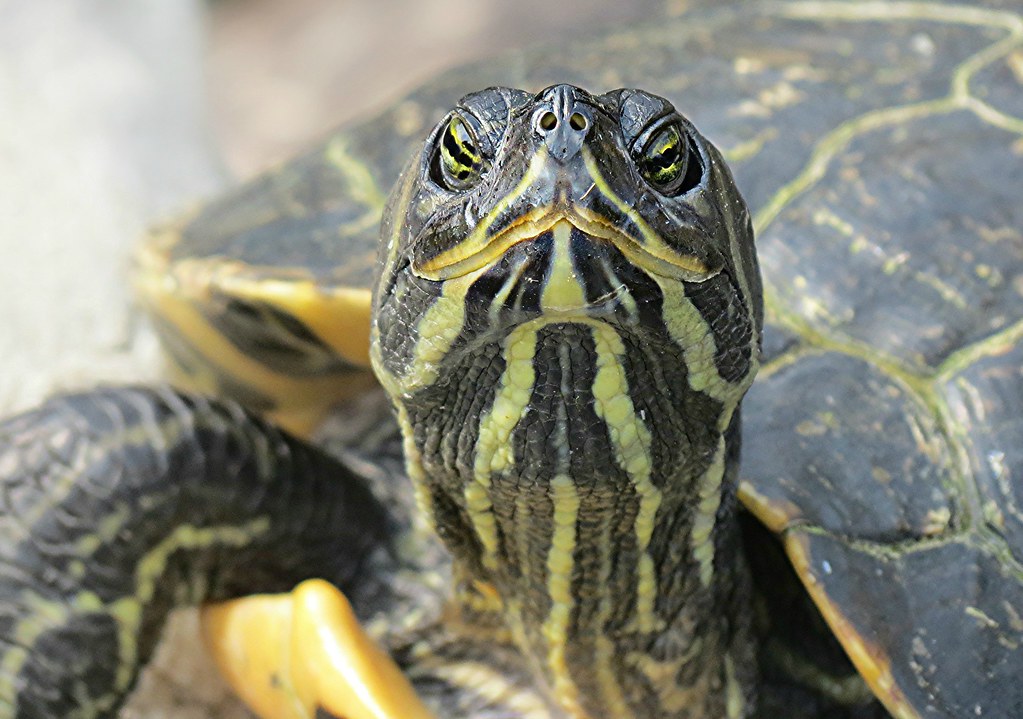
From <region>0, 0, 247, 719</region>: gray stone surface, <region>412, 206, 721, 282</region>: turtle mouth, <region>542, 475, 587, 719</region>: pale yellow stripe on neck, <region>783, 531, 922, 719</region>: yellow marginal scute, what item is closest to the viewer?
<region>412, 206, 721, 282</region>: turtle mouth

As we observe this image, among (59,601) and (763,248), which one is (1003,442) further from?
(59,601)

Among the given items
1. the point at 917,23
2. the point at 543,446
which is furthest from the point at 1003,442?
the point at 917,23

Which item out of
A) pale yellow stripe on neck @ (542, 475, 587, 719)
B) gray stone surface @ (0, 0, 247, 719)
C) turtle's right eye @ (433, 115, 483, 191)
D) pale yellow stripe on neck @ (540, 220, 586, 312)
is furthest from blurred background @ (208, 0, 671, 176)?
pale yellow stripe on neck @ (540, 220, 586, 312)

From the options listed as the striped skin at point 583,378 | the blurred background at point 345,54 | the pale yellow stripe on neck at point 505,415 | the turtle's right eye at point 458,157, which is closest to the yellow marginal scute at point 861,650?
the striped skin at point 583,378

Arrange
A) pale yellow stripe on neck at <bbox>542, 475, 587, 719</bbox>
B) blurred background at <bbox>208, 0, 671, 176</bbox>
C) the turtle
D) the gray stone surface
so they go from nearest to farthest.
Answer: the turtle < pale yellow stripe on neck at <bbox>542, 475, 587, 719</bbox> < the gray stone surface < blurred background at <bbox>208, 0, 671, 176</bbox>

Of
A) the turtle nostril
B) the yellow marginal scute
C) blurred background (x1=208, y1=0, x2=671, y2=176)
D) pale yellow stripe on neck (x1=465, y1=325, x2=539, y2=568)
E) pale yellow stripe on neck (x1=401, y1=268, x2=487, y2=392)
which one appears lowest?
blurred background (x1=208, y1=0, x2=671, y2=176)

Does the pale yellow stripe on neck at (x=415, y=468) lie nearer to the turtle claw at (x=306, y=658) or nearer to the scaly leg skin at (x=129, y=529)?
the turtle claw at (x=306, y=658)

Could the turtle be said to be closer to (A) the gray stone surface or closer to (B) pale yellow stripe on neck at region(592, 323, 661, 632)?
(B) pale yellow stripe on neck at region(592, 323, 661, 632)
